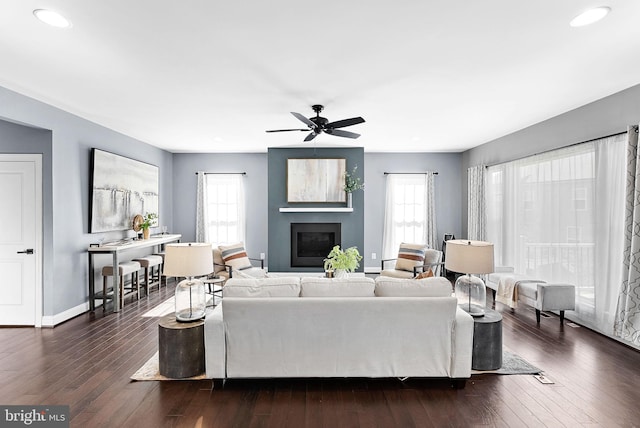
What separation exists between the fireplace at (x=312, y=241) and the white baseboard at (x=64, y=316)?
3.61m

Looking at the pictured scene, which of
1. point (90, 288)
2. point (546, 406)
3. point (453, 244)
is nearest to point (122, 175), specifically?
point (90, 288)

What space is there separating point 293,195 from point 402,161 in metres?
2.64

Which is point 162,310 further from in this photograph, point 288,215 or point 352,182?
point 352,182

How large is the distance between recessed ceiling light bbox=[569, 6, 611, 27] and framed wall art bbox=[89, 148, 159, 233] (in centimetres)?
568

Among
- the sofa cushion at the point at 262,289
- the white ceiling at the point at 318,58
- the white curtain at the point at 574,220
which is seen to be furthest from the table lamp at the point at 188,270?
the white curtain at the point at 574,220

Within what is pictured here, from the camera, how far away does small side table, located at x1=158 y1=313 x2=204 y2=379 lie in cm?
288

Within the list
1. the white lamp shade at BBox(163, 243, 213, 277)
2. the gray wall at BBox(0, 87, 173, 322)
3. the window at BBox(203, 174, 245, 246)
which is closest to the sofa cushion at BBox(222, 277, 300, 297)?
the white lamp shade at BBox(163, 243, 213, 277)

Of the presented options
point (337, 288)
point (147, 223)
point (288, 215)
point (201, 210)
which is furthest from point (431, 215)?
point (147, 223)

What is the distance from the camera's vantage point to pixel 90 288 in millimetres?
4969

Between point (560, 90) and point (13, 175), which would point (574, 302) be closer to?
point (560, 90)

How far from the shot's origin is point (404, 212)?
789 cm

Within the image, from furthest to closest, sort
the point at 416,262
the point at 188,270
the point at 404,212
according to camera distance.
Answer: the point at 404,212 → the point at 416,262 → the point at 188,270

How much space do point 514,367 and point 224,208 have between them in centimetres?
636

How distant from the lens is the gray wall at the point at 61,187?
14.0 ft
